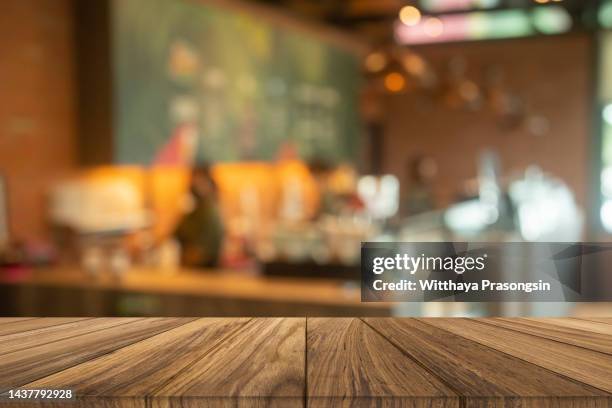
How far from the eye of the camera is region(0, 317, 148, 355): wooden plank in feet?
1.12

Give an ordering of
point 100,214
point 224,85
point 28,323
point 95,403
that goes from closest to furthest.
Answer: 1. point 95,403
2. point 28,323
3. point 100,214
4. point 224,85

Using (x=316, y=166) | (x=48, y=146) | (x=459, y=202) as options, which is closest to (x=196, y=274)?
(x=48, y=146)

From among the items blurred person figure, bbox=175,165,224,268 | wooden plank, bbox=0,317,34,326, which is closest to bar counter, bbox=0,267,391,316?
blurred person figure, bbox=175,165,224,268

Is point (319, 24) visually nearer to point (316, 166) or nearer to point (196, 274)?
point (316, 166)

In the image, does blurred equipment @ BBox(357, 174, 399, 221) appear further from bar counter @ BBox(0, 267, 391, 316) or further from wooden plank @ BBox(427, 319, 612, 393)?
wooden plank @ BBox(427, 319, 612, 393)

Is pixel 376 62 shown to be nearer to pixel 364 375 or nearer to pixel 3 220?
pixel 3 220

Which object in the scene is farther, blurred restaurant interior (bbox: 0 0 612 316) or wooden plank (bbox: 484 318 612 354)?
blurred restaurant interior (bbox: 0 0 612 316)

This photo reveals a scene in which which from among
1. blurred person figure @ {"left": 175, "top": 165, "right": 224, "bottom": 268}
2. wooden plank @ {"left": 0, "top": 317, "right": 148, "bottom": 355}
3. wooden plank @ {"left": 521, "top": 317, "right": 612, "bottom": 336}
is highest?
wooden plank @ {"left": 0, "top": 317, "right": 148, "bottom": 355}

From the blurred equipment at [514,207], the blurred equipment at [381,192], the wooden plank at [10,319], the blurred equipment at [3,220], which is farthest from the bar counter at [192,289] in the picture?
the blurred equipment at [381,192]

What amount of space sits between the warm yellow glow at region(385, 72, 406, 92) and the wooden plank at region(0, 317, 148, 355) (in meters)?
1.98

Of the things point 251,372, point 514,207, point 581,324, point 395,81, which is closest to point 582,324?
point 581,324

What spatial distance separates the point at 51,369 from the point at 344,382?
0.14 m

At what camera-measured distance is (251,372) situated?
30 cm

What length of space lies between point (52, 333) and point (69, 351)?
0.03m
